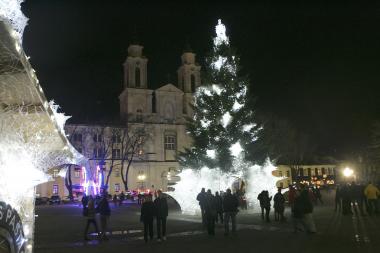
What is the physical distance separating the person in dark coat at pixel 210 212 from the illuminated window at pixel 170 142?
2394 inches

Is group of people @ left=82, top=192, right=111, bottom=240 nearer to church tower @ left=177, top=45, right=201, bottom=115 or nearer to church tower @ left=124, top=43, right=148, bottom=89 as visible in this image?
church tower @ left=124, top=43, right=148, bottom=89

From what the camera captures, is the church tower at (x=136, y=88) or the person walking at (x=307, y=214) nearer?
the person walking at (x=307, y=214)

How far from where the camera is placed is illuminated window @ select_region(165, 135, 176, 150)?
257ft

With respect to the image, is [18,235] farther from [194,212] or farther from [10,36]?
[194,212]

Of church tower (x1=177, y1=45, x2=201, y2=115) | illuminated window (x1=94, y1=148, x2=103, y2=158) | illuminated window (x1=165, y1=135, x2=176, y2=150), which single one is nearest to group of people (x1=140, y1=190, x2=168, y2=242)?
illuminated window (x1=94, y1=148, x2=103, y2=158)

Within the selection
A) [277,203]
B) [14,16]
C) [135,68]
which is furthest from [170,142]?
[14,16]

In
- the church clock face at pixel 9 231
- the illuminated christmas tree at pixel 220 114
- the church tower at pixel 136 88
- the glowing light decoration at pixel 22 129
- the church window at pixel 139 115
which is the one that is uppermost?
the church tower at pixel 136 88

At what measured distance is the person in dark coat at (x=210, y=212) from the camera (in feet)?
54.1

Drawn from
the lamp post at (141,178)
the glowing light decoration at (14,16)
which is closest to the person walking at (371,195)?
the glowing light decoration at (14,16)

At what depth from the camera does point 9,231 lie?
5.75 metres

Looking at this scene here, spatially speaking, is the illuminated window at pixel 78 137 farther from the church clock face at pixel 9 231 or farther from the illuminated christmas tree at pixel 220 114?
the church clock face at pixel 9 231

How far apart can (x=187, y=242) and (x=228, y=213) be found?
2567 millimetres

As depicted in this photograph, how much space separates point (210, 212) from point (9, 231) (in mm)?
11609

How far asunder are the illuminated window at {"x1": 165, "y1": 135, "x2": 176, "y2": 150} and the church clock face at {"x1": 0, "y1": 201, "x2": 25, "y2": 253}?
7214 cm
